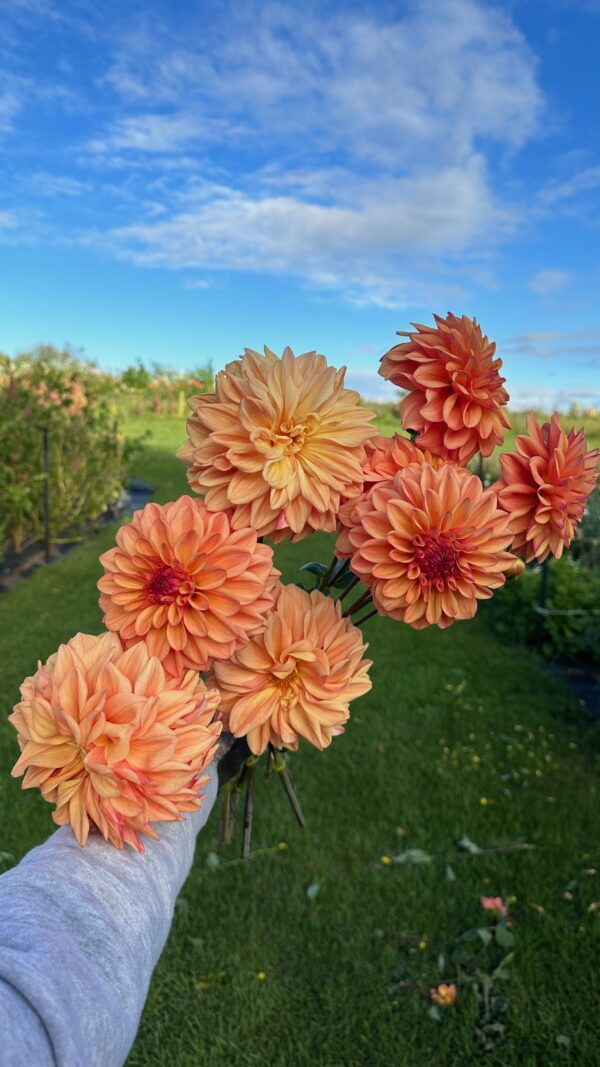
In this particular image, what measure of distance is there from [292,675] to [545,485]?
29 centimetres

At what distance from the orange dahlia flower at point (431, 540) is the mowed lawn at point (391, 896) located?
1816 millimetres

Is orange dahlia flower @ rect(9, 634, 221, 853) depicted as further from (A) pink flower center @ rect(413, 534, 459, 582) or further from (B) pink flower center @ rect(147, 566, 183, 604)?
(A) pink flower center @ rect(413, 534, 459, 582)

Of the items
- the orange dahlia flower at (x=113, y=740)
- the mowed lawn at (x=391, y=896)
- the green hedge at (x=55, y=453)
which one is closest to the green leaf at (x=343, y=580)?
the orange dahlia flower at (x=113, y=740)

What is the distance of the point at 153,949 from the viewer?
65 centimetres

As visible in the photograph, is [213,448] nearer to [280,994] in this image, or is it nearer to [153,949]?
[153,949]

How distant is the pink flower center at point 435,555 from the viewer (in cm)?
68

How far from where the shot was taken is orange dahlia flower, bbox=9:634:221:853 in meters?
0.61

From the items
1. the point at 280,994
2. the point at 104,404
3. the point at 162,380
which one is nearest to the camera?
the point at 280,994

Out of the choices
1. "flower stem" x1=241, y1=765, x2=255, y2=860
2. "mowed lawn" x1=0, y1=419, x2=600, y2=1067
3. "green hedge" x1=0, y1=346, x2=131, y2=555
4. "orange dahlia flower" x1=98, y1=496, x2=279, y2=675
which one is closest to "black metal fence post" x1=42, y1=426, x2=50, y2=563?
"green hedge" x1=0, y1=346, x2=131, y2=555

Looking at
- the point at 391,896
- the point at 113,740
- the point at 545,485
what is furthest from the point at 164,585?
the point at 391,896

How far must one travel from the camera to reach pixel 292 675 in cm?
72

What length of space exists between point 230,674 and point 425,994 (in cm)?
193

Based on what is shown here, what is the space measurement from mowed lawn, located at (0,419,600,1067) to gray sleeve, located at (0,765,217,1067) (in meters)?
1.66

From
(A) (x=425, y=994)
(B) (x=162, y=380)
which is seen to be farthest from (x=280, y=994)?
(B) (x=162, y=380)
